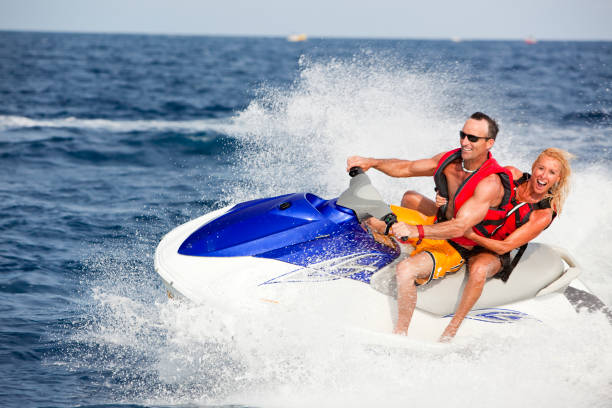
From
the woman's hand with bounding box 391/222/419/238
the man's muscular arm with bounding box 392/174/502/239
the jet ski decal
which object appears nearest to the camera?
the woman's hand with bounding box 391/222/419/238

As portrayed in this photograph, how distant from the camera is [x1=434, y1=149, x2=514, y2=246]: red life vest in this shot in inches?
139

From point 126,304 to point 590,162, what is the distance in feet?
25.7

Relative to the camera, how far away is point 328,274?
370cm

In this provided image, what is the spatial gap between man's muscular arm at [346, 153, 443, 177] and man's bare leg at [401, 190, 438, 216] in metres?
0.15

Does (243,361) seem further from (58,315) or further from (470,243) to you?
(58,315)

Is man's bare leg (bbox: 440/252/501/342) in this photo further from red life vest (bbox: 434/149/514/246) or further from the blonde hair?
the blonde hair

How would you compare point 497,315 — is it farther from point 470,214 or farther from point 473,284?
point 470,214

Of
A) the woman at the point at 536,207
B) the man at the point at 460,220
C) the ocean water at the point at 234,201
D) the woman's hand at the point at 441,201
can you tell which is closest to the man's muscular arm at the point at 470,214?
the man at the point at 460,220

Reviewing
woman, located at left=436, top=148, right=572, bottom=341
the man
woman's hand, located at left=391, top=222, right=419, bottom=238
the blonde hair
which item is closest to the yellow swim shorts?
the man

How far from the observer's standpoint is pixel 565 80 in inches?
976

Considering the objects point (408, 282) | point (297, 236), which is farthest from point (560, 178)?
point (297, 236)

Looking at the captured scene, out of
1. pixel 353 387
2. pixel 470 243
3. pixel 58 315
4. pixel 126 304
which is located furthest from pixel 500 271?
pixel 58 315

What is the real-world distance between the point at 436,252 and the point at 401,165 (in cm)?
69

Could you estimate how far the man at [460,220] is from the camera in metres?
3.47
